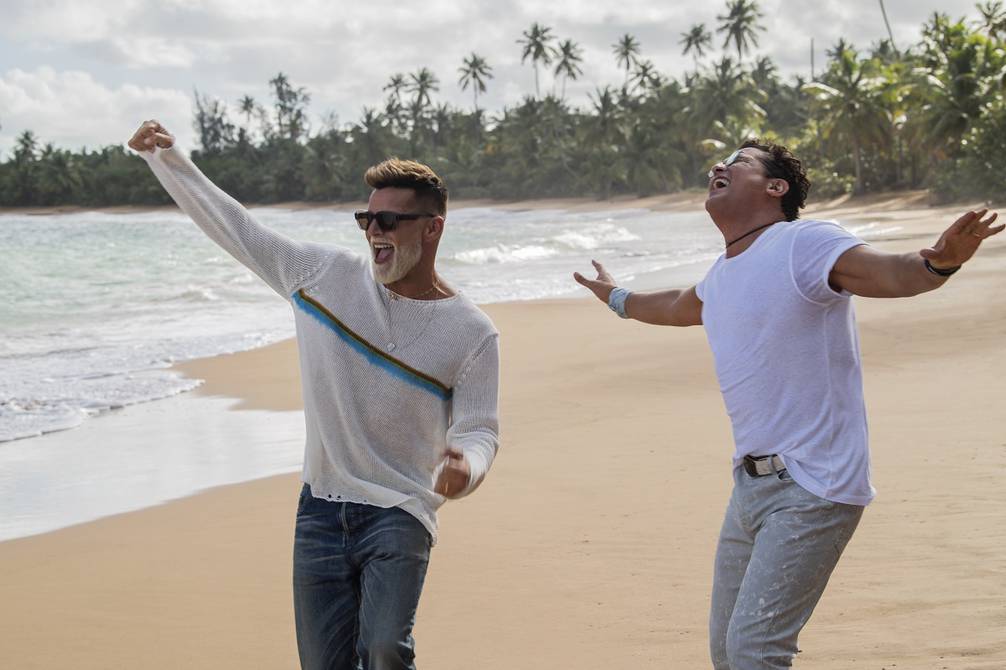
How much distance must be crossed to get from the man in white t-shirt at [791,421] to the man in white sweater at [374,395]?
27.4 inches

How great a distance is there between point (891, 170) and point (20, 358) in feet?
161

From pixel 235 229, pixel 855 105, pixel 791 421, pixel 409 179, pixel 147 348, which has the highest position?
pixel 855 105

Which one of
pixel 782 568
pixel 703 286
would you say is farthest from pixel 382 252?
pixel 782 568

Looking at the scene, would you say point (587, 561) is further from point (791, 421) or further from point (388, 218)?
point (388, 218)

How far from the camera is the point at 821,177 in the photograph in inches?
2256

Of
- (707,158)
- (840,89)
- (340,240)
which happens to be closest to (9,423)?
(340,240)

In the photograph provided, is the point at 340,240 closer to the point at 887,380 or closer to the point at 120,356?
the point at 120,356

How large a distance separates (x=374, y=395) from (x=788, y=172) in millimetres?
1367

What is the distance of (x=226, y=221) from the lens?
3.16 meters

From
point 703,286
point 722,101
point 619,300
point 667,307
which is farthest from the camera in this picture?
point 722,101

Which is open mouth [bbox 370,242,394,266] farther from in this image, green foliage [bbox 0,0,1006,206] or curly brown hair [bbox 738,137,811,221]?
green foliage [bbox 0,0,1006,206]

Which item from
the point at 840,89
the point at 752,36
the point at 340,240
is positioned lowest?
the point at 340,240

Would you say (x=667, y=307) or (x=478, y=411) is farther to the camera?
(x=667, y=307)

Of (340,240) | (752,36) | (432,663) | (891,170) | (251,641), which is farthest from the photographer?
(752,36)
